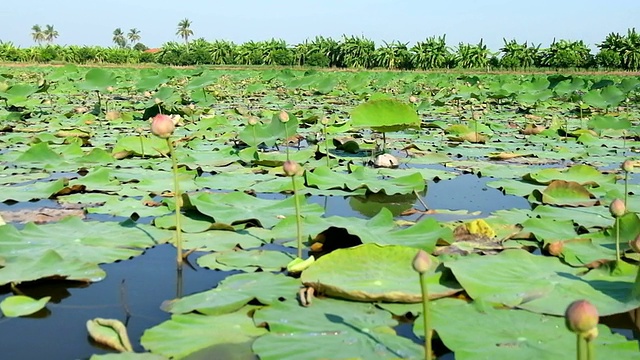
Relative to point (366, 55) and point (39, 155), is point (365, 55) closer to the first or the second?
point (366, 55)

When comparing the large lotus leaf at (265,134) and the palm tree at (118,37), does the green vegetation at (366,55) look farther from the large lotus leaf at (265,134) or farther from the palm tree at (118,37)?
the palm tree at (118,37)

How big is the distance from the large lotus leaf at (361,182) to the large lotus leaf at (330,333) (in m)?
1.07

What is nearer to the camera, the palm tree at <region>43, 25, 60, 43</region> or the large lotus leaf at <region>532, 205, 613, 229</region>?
the large lotus leaf at <region>532, 205, 613, 229</region>

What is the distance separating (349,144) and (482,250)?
6.18ft

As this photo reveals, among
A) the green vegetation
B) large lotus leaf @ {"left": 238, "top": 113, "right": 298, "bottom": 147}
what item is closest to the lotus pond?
large lotus leaf @ {"left": 238, "top": 113, "right": 298, "bottom": 147}

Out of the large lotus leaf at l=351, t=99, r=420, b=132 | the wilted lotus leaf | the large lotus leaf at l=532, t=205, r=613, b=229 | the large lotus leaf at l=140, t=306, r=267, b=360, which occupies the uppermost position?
the large lotus leaf at l=351, t=99, r=420, b=132

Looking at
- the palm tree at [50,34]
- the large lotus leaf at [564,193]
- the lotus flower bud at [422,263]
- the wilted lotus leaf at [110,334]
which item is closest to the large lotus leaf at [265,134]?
the large lotus leaf at [564,193]

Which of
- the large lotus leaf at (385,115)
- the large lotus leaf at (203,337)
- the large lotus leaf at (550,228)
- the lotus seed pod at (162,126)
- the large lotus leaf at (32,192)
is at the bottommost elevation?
the large lotus leaf at (550,228)

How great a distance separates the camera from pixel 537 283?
128cm

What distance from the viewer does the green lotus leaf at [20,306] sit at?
3.66ft

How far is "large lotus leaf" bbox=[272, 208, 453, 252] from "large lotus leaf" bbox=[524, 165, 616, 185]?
1010 mm

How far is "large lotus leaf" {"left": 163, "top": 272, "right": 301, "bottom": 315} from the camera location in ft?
3.74

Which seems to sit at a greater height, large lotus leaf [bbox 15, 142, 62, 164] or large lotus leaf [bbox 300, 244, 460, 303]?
large lotus leaf [bbox 15, 142, 62, 164]

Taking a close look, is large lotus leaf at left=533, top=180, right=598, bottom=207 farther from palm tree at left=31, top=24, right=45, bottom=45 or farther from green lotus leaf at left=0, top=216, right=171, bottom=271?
palm tree at left=31, top=24, right=45, bottom=45
